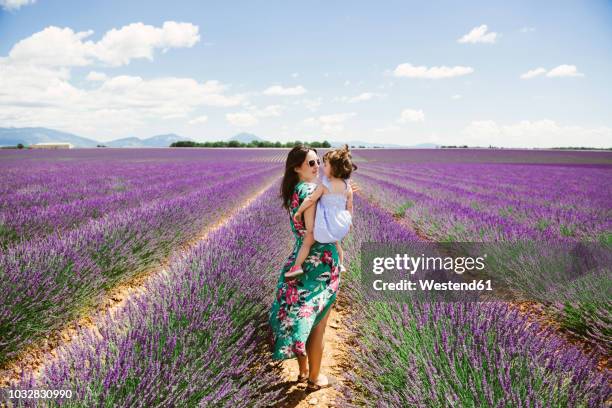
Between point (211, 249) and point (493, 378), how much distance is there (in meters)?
2.03

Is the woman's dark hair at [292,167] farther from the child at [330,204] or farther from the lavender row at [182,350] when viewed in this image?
the lavender row at [182,350]

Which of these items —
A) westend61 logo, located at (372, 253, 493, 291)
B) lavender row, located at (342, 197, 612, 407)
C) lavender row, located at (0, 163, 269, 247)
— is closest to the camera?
lavender row, located at (342, 197, 612, 407)

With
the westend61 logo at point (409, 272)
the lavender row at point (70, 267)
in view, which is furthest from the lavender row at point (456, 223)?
the lavender row at point (70, 267)

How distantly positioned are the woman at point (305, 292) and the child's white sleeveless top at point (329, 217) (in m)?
0.05

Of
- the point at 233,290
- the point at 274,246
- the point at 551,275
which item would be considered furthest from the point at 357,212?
the point at 233,290

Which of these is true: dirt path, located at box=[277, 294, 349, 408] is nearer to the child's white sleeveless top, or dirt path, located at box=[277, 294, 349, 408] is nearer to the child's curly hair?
the child's white sleeveless top

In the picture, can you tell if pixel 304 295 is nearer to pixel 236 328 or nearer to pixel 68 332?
pixel 236 328

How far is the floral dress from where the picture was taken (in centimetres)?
175

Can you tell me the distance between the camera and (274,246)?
3.54m

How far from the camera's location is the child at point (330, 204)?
1744 millimetres

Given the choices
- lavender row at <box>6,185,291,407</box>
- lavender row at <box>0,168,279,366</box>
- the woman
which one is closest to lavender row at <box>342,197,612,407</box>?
the woman

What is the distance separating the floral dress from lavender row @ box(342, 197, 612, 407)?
351mm

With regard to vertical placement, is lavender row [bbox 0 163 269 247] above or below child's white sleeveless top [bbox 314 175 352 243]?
below

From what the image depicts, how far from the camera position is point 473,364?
136 centimetres
